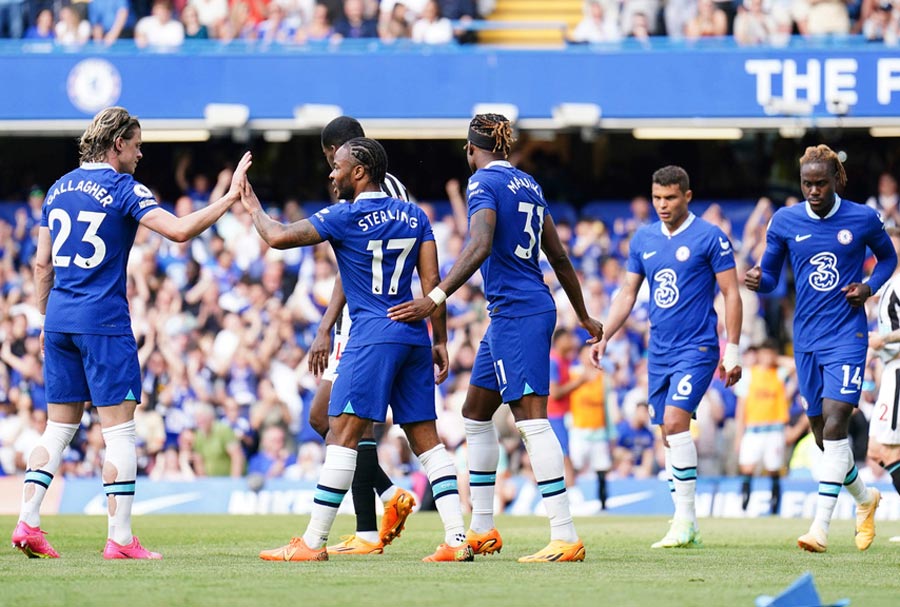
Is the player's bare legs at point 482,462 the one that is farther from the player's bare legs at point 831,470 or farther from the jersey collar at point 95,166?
the jersey collar at point 95,166

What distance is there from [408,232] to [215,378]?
11020 millimetres

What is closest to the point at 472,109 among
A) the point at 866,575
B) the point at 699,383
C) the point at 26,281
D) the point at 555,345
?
the point at 555,345

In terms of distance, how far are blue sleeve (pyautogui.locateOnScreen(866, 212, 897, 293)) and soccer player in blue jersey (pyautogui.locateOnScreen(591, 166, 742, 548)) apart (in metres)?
0.94

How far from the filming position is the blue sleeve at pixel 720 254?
10.2m

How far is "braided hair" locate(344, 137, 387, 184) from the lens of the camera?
8.20 m

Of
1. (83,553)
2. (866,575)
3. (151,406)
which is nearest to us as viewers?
(866,575)

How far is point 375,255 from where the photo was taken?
8.10 metres

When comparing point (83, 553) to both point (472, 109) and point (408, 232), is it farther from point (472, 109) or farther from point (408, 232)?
point (472, 109)

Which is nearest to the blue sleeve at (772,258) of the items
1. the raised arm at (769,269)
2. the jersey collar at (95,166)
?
the raised arm at (769,269)

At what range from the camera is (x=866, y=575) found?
304 inches

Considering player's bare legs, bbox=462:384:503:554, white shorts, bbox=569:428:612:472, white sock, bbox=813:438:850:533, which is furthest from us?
white shorts, bbox=569:428:612:472

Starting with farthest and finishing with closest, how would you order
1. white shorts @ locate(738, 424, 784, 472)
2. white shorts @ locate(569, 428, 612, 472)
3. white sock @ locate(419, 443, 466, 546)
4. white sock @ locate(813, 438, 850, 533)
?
white shorts @ locate(569, 428, 612, 472), white shorts @ locate(738, 424, 784, 472), white sock @ locate(813, 438, 850, 533), white sock @ locate(419, 443, 466, 546)

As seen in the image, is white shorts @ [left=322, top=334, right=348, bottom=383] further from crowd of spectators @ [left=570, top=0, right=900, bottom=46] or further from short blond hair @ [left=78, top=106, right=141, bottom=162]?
crowd of spectators @ [left=570, top=0, right=900, bottom=46]

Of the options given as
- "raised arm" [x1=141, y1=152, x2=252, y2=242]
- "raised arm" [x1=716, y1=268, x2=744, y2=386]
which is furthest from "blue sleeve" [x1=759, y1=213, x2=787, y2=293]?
"raised arm" [x1=141, y1=152, x2=252, y2=242]
